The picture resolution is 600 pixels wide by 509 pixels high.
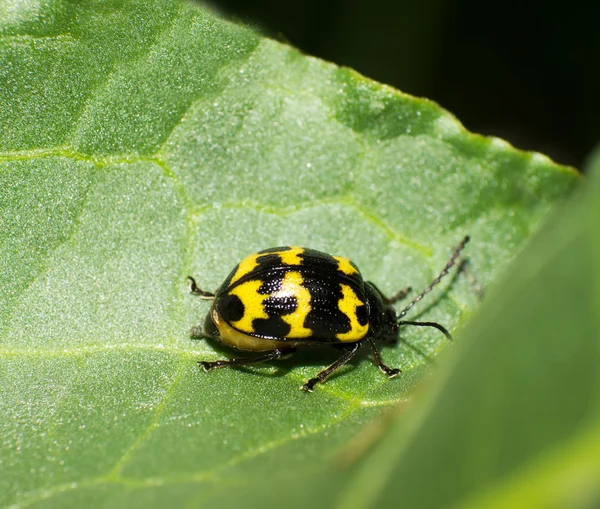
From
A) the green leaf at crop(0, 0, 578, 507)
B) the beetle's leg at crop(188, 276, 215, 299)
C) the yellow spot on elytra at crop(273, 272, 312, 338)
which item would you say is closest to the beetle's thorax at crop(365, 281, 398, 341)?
the green leaf at crop(0, 0, 578, 507)

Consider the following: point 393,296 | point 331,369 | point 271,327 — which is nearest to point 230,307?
point 271,327

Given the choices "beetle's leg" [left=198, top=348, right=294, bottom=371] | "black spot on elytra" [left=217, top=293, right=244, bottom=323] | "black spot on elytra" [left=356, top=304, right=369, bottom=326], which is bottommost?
"beetle's leg" [left=198, top=348, right=294, bottom=371]

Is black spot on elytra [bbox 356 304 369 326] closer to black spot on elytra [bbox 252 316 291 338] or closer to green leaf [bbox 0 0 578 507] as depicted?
green leaf [bbox 0 0 578 507]

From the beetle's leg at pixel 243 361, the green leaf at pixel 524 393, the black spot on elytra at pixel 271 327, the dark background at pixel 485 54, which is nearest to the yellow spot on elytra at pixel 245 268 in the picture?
the black spot on elytra at pixel 271 327

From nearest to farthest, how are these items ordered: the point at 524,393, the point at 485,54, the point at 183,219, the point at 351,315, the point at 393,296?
1. the point at 524,393
2. the point at 183,219
3. the point at 351,315
4. the point at 393,296
5. the point at 485,54

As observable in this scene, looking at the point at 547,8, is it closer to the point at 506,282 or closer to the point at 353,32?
the point at 353,32

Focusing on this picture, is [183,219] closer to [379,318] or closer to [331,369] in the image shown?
[331,369]

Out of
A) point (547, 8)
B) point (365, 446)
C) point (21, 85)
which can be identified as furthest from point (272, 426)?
point (547, 8)
